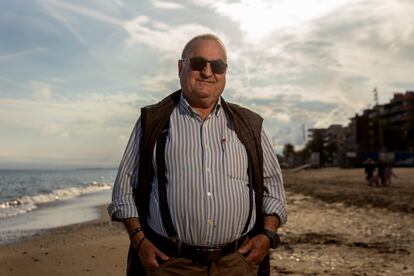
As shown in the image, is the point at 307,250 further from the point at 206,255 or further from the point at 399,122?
the point at 399,122

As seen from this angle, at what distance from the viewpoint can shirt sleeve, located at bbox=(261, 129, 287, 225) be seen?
277 cm

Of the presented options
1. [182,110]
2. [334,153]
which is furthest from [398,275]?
[334,153]

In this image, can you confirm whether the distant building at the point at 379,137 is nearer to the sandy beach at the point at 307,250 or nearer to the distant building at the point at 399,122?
the distant building at the point at 399,122

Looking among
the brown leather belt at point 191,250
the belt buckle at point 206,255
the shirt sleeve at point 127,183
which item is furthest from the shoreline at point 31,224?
the belt buckle at point 206,255

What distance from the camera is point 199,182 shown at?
257cm

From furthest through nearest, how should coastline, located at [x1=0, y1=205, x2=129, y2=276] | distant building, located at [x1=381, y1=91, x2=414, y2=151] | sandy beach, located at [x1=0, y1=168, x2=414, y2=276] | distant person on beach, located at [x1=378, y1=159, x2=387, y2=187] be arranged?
distant building, located at [x1=381, y1=91, x2=414, y2=151]
distant person on beach, located at [x1=378, y1=159, x2=387, y2=187]
coastline, located at [x1=0, y1=205, x2=129, y2=276]
sandy beach, located at [x1=0, y1=168, x2=414, y2=276]

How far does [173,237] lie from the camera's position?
101 inches

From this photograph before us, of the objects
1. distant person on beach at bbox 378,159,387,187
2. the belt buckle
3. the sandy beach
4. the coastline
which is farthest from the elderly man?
distant person on beach at bbox 378,159,387,187

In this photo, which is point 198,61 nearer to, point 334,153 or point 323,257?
point 323,257

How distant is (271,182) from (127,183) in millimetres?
867

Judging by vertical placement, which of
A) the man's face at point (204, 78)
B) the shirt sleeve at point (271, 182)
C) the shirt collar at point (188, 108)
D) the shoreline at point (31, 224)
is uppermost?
the man's face at point (204, 78)

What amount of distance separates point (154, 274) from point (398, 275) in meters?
4.88

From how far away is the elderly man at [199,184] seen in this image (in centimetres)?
258

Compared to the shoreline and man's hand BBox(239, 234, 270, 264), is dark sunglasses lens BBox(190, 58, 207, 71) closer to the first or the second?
man's hand BBox(239, 234, 270, 264)
